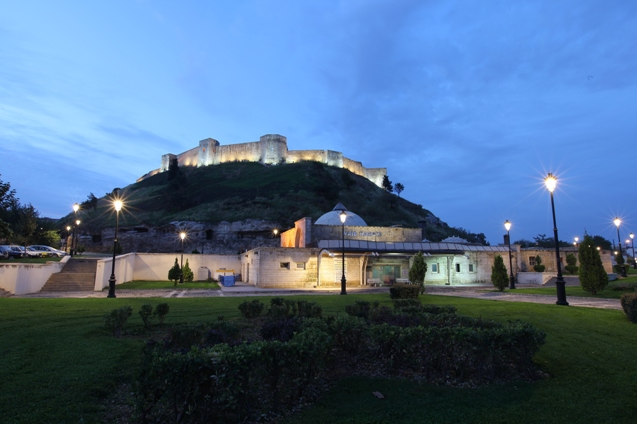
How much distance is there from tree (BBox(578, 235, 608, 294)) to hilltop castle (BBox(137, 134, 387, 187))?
86.7 metres

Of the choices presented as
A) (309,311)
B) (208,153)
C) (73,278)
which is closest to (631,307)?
(309,311)

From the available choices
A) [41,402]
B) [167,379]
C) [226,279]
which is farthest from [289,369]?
[226,279]

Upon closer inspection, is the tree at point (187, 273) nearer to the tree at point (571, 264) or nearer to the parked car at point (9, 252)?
the parked car at point (9, 252)

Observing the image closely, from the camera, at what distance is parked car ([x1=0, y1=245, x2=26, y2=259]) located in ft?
94.8

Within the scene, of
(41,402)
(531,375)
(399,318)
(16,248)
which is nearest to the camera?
(41,402)

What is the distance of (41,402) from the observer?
179 inches

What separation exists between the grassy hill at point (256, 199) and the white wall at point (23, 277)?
45.1 metres

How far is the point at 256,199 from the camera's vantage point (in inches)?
2950

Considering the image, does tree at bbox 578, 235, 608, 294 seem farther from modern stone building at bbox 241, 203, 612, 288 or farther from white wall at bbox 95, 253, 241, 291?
white wall at bbox 95, 253, 241, 291

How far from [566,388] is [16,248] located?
38.0 m

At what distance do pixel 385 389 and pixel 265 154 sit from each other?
99.0 metres

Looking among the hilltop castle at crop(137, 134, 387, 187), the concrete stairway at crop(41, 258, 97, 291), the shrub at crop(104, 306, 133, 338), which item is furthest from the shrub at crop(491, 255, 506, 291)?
the hilltop castle at crop(137, 134, 387, 187)

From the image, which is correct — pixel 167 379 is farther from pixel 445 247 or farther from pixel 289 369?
pixel 445 247

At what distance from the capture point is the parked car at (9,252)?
28.9m
